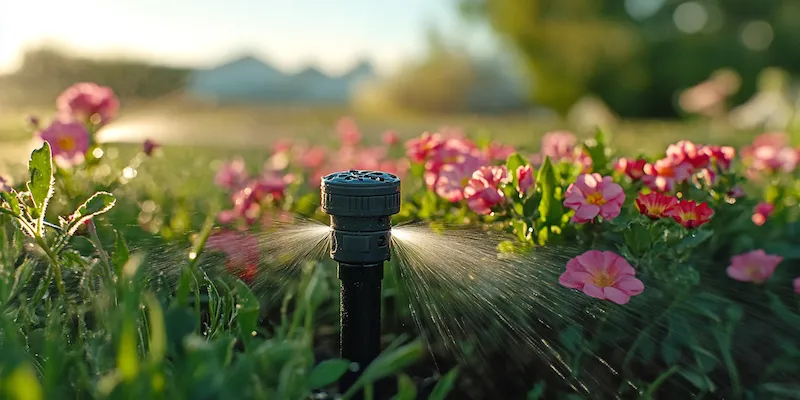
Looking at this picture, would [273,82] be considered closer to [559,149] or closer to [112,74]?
[112,74]

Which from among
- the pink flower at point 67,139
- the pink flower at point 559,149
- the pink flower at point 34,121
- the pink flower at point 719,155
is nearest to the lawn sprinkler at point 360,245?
the pink flower at point 719,155

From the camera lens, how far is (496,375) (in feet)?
6.66

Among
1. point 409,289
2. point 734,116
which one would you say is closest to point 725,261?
point 409,289

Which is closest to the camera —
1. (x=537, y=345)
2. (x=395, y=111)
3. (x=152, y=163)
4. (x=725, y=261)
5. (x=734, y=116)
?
(x=537, y=345)

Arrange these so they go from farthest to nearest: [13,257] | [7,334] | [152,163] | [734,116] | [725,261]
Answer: [734,116], [152,163], [725,261], [13,257], [7,334]

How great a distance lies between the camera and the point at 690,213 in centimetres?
182

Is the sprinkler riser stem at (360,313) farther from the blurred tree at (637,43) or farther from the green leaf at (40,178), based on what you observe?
the blurred tree at (637,43)

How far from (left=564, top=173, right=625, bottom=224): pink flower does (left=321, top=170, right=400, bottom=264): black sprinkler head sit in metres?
0.56

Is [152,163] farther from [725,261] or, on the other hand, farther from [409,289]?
[725,261]

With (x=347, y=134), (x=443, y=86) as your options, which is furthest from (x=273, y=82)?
(x=347, y=134)

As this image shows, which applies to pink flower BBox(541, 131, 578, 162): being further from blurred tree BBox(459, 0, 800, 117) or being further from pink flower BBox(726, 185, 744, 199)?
blurred tree BBox(459, 0, 800, 117)

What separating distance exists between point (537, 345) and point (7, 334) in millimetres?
1249

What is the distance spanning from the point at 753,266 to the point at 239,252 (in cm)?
144

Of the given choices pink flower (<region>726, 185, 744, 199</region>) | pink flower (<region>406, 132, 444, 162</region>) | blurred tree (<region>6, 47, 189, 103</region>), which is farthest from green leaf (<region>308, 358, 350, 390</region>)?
blurred tree (<region>6, 47, 189, 103</region>)
